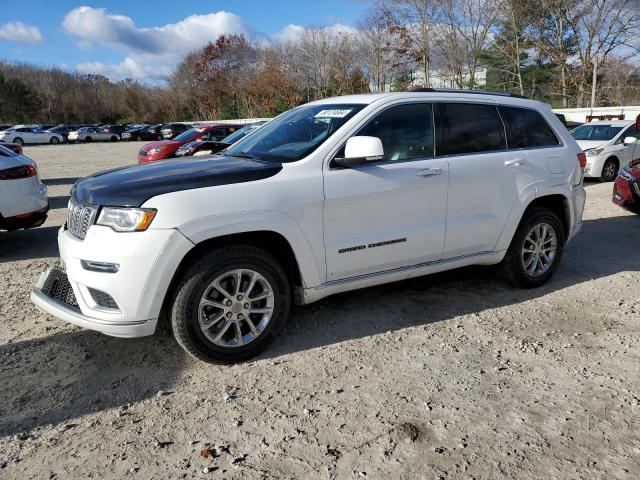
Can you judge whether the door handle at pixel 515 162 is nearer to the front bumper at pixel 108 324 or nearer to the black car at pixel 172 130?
the front bumper at pixel 108 324

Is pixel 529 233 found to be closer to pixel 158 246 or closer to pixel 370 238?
pixel 370 238

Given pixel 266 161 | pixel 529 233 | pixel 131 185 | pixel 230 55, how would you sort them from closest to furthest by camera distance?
pixel 131 185, pixel 266 161, pixel 529 233, pixel 230 55

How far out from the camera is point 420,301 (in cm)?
493

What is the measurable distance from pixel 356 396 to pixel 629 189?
6.77 meters

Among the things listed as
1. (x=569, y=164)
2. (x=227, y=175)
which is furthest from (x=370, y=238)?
(x=569, y=164)

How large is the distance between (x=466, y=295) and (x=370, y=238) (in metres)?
1.53

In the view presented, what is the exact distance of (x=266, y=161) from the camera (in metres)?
4.00

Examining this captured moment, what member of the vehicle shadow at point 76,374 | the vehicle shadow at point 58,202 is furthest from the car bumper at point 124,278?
the vehicle shadow at point 58,202

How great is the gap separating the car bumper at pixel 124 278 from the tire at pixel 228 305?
152 millimetres

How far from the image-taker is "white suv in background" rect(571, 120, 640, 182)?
12766mm

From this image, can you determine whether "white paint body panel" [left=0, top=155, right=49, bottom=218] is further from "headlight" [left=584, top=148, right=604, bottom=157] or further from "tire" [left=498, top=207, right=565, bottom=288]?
"headlight" [left=584, top=148, right=604, bottom=157]

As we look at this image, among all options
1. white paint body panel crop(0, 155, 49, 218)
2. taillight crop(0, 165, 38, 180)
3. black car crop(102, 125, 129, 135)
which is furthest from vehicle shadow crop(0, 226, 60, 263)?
black car crop(102, 125, 129, 135)

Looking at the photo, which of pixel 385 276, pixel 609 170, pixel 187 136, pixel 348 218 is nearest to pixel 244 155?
pixel 348 218

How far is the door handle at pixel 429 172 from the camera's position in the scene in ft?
13.9
